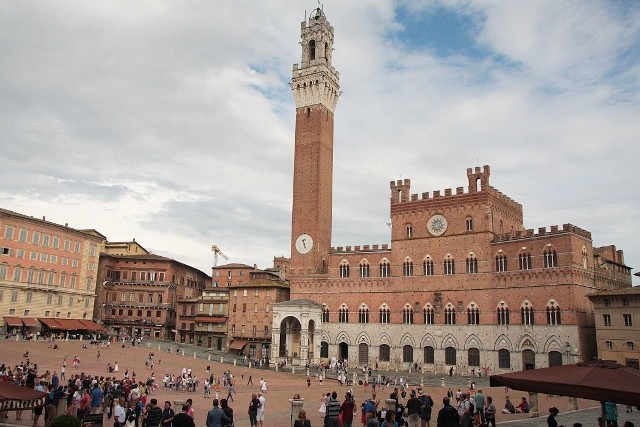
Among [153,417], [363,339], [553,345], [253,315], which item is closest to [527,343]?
[553,345]

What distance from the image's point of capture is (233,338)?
6444cm

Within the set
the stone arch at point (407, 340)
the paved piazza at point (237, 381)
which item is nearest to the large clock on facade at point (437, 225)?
the stone arch at point (407, 340)

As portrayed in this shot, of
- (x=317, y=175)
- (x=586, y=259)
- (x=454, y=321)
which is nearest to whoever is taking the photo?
(x=586, y=259)

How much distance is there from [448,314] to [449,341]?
8.34 ft

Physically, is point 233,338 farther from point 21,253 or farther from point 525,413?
point 525,413

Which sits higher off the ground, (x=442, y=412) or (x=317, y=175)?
(x=317, y=175)

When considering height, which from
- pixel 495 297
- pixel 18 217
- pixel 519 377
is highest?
pixel 18 217

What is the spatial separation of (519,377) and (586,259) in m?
40.2

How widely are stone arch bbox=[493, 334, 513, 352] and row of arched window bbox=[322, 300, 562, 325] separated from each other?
1.27 m

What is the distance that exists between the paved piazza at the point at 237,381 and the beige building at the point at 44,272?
25.5 ft

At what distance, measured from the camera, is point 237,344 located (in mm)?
63438

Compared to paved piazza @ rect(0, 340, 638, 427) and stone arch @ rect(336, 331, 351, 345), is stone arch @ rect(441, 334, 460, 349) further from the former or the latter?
stone arch @ rect(336, 331, 351, 345)

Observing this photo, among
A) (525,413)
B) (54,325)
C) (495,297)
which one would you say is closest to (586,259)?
(495,297)

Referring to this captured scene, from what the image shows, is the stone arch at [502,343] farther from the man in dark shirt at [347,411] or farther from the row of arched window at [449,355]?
the man in dark shirt at [347,411]
